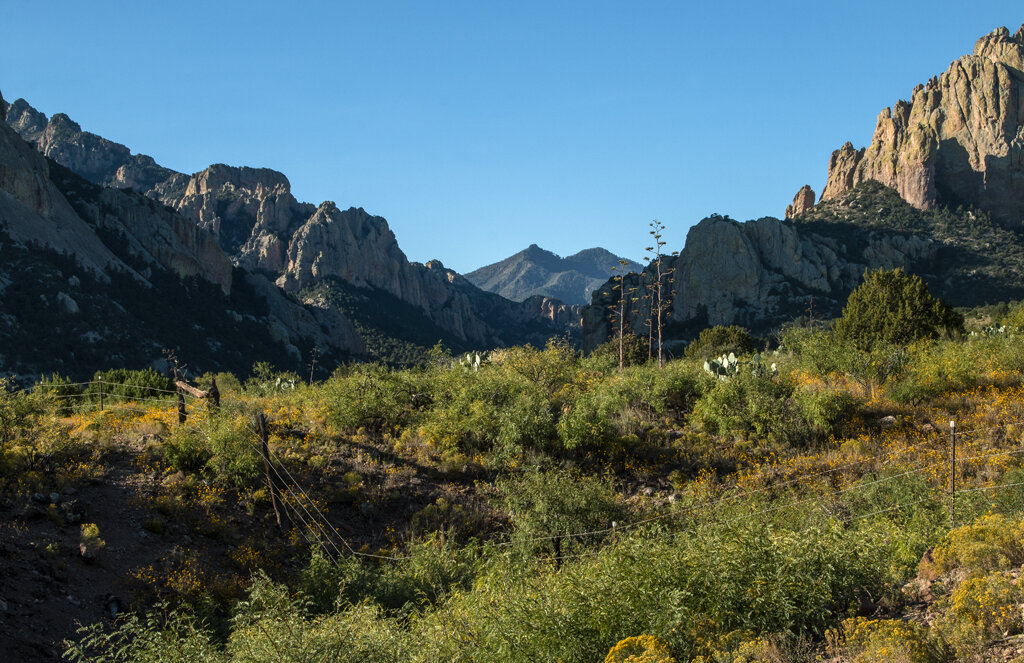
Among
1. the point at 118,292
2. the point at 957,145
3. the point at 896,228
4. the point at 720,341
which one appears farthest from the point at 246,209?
the point at 957,145

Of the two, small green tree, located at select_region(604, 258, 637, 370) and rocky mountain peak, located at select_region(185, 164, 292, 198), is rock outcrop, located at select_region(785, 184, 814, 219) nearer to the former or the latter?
small green tree, located at select_region(604, 258, 637, 370)

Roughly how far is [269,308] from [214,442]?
9546 centimetres

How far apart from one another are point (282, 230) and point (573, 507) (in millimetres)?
147732

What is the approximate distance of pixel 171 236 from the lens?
328 feet

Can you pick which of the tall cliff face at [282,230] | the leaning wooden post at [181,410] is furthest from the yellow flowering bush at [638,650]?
the tall cliff face at [282,230]

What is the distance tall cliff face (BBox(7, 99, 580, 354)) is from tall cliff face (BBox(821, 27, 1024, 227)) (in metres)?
92.9

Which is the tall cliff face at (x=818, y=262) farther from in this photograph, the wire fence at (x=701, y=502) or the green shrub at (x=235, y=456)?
the green shrub at (x=235, y=456)

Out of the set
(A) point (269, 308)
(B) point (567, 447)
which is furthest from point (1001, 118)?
(B) point (567, 447)

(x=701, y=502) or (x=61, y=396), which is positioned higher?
(x=61, y=396)

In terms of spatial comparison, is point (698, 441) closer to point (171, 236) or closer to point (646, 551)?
point (646, 551)

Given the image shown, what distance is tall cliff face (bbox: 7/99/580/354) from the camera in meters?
140

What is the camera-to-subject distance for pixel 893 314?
96.8 ft

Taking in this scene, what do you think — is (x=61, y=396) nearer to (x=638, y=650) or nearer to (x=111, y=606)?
(x=111, y=606)

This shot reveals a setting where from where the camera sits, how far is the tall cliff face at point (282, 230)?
459 feet
